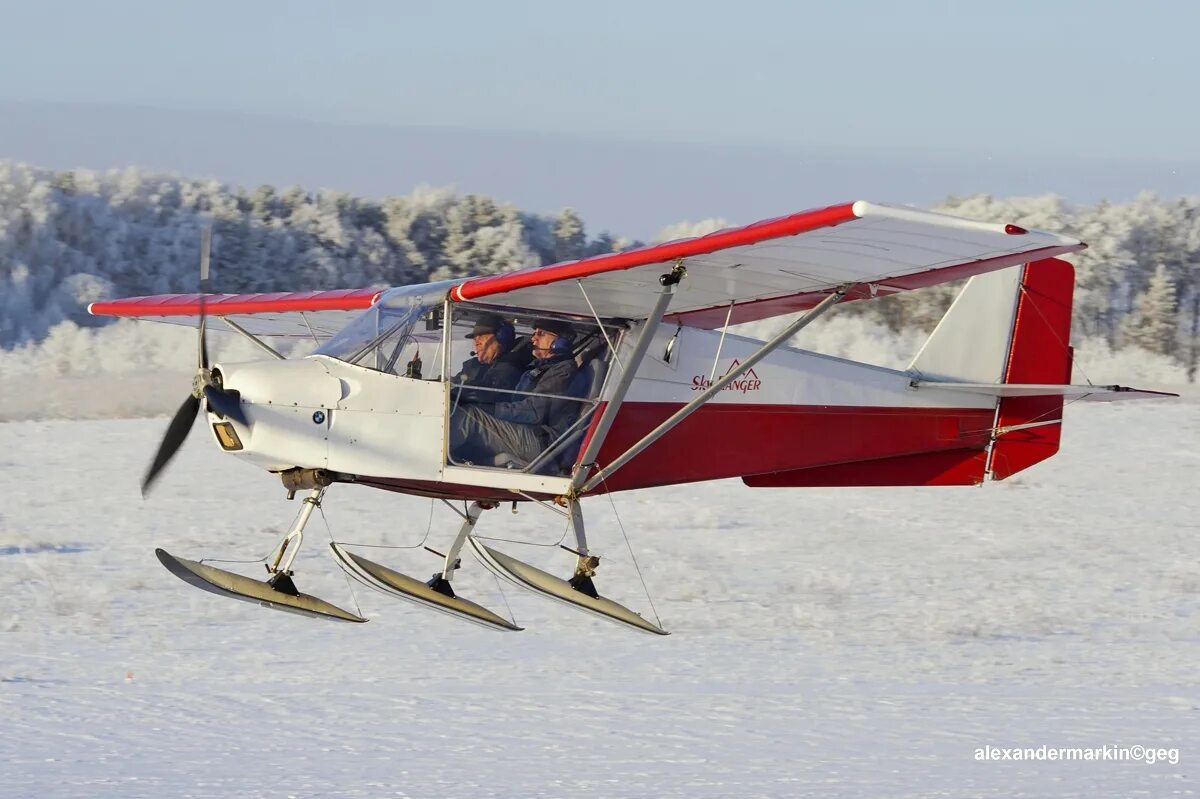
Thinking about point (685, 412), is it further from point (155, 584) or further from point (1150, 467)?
point (1150, 467)

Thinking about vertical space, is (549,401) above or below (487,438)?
above

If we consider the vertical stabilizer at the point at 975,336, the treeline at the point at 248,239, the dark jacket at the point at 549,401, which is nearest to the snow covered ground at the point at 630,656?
the dark jacket at the point at 549,401

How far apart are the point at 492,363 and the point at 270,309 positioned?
3.30 meters

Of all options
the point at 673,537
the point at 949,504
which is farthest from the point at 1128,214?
the point at 673,537

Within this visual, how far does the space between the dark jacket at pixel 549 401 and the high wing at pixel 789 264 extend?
38 centimetres

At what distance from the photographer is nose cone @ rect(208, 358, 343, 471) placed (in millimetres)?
8633

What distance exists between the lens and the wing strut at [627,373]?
8.88 m

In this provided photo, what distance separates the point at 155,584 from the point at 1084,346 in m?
26.2

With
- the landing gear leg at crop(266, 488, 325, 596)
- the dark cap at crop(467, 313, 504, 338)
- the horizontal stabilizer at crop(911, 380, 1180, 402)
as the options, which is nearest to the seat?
the dark cap at crop(467, 313, 504, 338)

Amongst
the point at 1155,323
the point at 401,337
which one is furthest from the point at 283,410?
the point at 1155,323

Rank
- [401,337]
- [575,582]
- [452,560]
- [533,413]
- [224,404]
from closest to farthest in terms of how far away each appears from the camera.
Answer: [224,404], [401,337], [533,413], [575,582], [452,560]

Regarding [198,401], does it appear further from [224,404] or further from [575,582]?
[575,582]

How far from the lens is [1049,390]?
10789mm

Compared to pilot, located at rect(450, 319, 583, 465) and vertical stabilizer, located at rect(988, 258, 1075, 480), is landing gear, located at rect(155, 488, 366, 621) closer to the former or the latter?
pilot, located at rect(450, 319, 583, 465)
